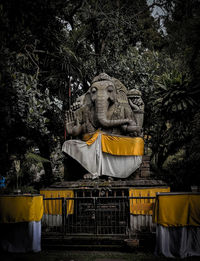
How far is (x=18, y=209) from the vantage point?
239 inches

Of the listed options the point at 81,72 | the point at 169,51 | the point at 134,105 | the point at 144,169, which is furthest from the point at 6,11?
the point at 169,51

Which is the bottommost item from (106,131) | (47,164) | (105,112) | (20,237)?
(20,237)

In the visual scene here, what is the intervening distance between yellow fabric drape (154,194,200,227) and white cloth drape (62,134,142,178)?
3.99 meters

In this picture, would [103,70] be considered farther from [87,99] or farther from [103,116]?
[103,116]

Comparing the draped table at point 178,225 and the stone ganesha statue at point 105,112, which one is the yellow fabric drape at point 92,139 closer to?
the stone ganesha statue at point 105,112

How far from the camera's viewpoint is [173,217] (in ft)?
18.7

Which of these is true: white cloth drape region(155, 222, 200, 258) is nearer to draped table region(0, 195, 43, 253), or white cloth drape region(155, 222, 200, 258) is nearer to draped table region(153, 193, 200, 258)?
draped table region(153, 193, 200, 258)

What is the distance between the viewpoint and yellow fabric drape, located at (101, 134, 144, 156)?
9789mm

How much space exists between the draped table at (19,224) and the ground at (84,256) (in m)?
0.19

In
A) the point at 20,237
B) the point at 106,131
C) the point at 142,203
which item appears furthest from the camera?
the point at 106,131

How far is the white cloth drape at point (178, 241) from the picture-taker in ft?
18.4

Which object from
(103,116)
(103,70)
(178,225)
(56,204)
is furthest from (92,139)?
(103,70)

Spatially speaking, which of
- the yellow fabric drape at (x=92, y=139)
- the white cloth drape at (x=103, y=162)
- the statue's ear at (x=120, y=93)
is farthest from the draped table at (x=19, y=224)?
the statue's ear at (x=120, y=93)

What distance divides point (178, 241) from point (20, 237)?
9.55 feet
